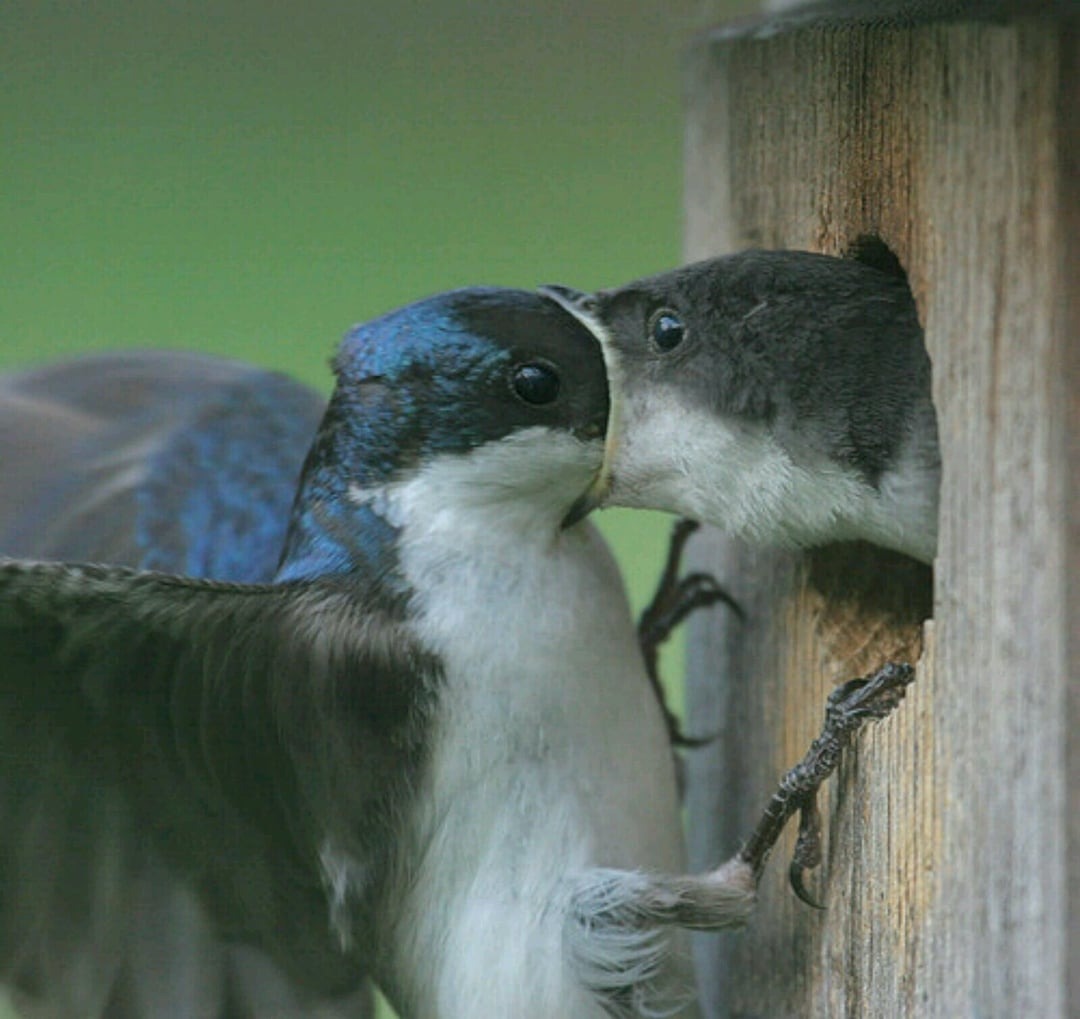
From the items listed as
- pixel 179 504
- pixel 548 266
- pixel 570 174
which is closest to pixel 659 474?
pixel 548 266

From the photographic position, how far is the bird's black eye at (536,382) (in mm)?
1356

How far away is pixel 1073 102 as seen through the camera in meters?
0.96

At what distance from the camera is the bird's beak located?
1.34 metres

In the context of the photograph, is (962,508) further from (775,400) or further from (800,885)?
(800,885)

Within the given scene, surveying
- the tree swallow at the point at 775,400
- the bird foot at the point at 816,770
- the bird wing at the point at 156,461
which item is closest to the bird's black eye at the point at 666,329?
the tree swallow at the point at 775,400

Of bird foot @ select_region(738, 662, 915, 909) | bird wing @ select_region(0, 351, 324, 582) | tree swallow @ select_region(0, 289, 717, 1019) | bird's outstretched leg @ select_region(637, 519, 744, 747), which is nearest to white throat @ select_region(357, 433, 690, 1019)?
tree swallow @ select_region(0, 289, 717, 1019)

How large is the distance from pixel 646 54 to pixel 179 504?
0.67m

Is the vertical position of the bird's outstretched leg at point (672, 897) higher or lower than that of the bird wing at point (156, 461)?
lower

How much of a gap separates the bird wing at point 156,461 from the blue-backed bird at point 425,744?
34cm

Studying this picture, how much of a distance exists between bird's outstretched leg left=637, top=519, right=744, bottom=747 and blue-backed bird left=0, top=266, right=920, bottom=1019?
202 millimetres

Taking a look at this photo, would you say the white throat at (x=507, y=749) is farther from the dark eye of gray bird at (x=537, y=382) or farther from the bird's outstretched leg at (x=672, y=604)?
the bird's outstretched leg at (x=672, y=604)

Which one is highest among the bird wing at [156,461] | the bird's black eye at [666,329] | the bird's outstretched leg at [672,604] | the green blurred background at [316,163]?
the green blurred background at [316,163]

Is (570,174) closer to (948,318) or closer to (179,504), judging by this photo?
(179,504)

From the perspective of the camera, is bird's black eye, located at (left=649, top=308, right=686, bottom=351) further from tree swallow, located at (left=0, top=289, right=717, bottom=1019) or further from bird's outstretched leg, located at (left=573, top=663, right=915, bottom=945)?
bird's outstretched leg, located at (left=573, top=663, right=915, bottom=945)
